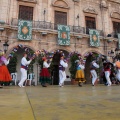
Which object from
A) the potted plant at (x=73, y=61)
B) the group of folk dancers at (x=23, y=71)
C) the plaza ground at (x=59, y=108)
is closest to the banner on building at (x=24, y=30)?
the potted plant at (x=73, y=61)

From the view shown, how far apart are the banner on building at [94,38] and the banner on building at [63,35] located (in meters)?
2.47

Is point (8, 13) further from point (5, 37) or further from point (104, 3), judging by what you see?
point (104, 3)

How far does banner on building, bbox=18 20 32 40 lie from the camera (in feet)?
47.0

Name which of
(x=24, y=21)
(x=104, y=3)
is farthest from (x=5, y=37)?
(x=104, y=3)

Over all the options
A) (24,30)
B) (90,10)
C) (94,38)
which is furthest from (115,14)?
(24,30)

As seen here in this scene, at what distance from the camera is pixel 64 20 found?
55.6ft

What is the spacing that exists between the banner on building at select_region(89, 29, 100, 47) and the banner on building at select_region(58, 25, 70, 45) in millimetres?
2466

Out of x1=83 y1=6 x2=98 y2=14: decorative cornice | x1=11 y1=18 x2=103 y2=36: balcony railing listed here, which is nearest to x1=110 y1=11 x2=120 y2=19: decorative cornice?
x1=83 y1=6 x2=98 y2=14: decorative cornice

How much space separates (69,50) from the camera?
1611 centimetres

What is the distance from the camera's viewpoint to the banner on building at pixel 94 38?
1664cm

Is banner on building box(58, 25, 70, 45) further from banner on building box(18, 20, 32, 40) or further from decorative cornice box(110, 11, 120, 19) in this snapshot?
decorative cornice box(110, 11, 120, 19)

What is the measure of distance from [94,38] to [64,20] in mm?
3455

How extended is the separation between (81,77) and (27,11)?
8.88m

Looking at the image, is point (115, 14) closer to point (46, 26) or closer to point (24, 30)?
point (46, 26)
